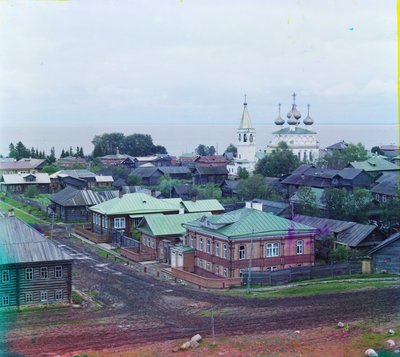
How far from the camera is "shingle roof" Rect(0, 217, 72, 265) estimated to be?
27.0 m

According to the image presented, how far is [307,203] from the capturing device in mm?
Answer: 47188

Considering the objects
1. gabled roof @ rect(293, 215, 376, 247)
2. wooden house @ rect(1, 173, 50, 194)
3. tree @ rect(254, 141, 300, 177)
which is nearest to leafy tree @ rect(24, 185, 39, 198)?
wooden house @ rect(1, 173, 50, 194)

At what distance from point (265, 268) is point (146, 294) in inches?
260

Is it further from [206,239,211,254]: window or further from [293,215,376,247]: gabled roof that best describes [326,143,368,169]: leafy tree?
[206,239,211,254]: window

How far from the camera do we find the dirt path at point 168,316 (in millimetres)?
22188

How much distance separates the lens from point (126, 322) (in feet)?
81.0

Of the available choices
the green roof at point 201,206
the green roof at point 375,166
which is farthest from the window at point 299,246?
the green roof at point 375,166

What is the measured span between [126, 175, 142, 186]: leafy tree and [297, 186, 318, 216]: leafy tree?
1489 inches

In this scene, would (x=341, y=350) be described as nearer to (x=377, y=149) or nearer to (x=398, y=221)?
(x=398, y=221)

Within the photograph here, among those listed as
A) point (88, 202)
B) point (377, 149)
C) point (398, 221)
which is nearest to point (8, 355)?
point (398, 221)

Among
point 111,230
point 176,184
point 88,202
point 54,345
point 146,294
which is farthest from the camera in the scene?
point 176,184

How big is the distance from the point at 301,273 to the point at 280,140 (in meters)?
83.9

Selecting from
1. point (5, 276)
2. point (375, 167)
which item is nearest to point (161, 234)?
point (5, 276)

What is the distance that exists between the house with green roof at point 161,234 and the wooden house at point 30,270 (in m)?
11.0
